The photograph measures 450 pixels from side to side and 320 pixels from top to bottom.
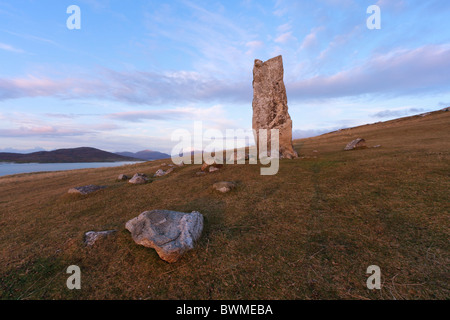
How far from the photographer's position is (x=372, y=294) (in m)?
4.75

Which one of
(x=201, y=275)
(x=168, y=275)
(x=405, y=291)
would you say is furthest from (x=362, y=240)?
(x=168, y=275)

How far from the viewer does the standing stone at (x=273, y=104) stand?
21312 mm

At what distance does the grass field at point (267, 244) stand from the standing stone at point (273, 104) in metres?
9.28

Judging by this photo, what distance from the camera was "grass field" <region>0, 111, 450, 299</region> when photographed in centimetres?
523

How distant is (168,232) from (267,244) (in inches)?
149

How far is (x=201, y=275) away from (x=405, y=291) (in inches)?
213

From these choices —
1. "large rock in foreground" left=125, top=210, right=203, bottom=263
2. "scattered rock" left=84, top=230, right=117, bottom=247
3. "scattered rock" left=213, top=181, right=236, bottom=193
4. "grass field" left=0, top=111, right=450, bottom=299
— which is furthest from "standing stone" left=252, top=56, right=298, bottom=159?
"scattered rock" left=84, top=230, right=117, bottom=247

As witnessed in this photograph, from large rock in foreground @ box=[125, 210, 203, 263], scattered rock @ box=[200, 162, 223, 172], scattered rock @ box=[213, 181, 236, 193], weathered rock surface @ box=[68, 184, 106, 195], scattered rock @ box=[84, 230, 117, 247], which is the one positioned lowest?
scattered rock @ box=[84, 230, 117, 247]

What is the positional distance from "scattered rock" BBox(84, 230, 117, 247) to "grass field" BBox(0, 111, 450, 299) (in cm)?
22

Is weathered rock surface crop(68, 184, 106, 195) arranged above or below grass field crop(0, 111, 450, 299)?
above

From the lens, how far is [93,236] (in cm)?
809

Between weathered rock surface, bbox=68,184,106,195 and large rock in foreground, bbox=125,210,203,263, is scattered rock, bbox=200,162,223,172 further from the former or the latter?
large rock in foreground, bbox=125,210,203,263

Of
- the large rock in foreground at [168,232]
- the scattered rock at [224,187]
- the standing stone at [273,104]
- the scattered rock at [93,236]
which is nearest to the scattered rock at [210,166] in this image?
the scattered rock at [224,187]

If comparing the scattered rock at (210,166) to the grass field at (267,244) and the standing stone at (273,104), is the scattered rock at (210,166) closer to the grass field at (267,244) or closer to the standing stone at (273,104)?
the grass field at (267,244)
